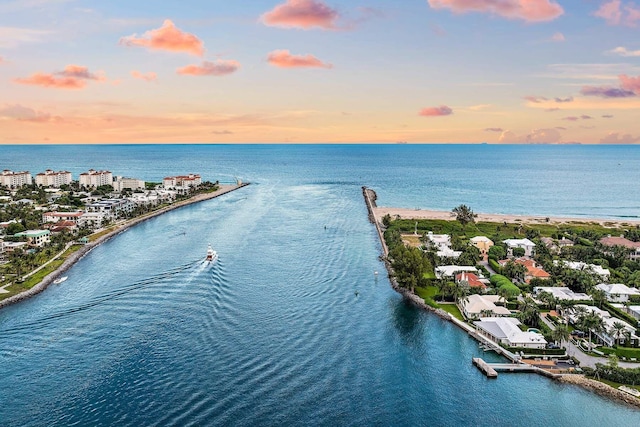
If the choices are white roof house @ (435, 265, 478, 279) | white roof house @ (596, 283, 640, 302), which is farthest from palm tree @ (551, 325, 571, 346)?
white roof house @ (435, 265, 478, 279)

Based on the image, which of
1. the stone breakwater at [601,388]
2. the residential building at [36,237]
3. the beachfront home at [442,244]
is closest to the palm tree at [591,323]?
the stone breakwater at [601,388]

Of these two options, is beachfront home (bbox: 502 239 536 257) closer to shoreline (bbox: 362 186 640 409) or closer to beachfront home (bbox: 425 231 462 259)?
beachfront home (bbox: 425 231 462 259)

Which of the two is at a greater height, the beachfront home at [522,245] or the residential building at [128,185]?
the residential building at [128,185]

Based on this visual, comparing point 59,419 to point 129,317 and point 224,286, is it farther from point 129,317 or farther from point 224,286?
point 224,286

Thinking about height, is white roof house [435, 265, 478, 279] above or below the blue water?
above

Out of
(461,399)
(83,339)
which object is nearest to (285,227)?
(83,339)

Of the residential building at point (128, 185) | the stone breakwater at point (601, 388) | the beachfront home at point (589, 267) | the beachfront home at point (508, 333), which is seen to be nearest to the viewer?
the stone breakwater at point (601, 388)

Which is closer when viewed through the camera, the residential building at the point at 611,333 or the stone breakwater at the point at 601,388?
the stone breakwater at the point at 601,388

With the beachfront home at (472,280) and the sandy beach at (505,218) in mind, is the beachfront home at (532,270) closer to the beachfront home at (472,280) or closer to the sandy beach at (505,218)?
the beachfront home at (472,280)
